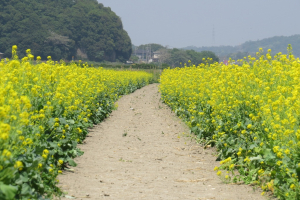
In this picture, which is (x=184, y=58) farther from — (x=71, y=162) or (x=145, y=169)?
(x=71, y=162)

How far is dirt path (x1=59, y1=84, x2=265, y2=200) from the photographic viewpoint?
5621mm

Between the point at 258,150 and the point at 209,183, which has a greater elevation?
the point at 258,150

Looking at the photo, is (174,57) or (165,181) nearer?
(165,181)

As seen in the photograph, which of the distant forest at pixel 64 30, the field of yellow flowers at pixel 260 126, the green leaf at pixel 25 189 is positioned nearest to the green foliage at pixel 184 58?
the distant forest at pixel 64 30

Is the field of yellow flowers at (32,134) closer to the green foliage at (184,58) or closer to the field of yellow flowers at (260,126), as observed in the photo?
the field of yellow flowers at (260,126)

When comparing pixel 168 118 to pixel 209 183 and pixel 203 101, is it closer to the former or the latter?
pixel 203 101

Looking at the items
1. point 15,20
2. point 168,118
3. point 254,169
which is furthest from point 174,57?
point 254,169

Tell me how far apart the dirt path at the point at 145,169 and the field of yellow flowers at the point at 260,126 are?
1.10 feet

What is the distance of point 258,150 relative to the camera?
5.70m

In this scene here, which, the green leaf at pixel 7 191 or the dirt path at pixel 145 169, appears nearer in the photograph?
the green leaf at pixel 7 191

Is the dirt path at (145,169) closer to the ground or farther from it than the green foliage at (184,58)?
closer to the ground

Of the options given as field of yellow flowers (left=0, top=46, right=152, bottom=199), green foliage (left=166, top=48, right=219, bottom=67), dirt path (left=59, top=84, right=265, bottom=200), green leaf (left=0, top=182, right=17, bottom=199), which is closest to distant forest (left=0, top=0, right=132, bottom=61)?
green foliage (left=166, top=48, right=219, bottom=67)

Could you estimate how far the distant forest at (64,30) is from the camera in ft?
241

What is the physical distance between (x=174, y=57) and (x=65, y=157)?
421 ft
